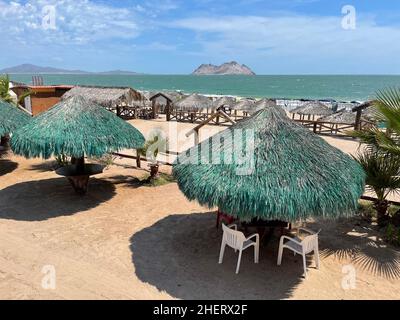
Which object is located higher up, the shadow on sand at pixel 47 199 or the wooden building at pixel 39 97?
the wooden building at pixel 39 97

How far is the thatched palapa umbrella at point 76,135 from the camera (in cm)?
839

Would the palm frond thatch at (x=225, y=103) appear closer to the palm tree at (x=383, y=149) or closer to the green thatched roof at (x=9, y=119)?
the green thatched roof at (x=9, y=119)

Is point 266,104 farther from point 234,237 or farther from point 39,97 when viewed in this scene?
point 39,97

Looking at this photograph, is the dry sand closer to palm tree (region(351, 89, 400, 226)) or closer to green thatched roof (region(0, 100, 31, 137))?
palm tree (region(351, 89, 400, 226))

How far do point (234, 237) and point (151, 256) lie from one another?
5.44ft

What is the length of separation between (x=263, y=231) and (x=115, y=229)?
3173 mm

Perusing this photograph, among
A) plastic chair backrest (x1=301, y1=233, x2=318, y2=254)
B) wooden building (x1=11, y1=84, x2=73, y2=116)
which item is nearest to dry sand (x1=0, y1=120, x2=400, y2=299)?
plastic chair backrest (x1=301, y1=233, x2=318, y2=254)

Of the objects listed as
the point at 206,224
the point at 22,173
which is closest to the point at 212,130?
the point at 22,173

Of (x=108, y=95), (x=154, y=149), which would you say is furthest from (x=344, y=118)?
(x=108, y=95)

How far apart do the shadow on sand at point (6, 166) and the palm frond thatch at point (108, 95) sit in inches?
426

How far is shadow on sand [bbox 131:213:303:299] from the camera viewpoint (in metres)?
5.51

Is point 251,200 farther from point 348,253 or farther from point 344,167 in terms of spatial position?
point 348,253

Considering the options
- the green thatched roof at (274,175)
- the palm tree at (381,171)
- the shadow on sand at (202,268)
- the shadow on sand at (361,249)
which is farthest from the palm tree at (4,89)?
the palm tree at (381,171)

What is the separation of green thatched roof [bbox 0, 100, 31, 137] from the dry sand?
243 cm
